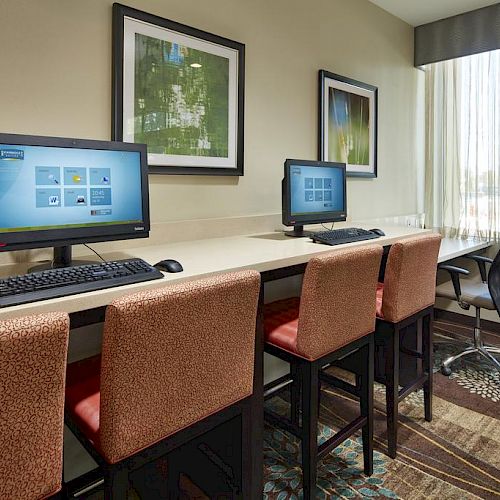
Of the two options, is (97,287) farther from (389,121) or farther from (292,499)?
(389,121)

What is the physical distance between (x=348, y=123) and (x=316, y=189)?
0.84 metres

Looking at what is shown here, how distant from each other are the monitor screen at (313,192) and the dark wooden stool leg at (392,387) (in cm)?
71

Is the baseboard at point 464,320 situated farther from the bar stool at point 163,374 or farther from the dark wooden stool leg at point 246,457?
the bar stool at point 163,374

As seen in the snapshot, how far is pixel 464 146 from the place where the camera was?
3389 millimetres

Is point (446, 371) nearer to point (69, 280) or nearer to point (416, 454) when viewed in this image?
point (416, 454)

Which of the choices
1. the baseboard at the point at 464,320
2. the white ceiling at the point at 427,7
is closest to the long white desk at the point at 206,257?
the baseboard at the point at 464,320

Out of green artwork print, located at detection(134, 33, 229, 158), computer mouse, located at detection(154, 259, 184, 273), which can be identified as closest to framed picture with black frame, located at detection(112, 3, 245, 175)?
green artwork print, located at detection(134, 33, 229, 158)

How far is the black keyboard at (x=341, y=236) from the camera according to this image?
6.43ft

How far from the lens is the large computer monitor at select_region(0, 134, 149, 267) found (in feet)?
4.00

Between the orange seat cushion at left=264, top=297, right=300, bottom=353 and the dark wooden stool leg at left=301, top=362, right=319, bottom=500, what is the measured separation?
94 mm

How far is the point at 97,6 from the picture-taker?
5.44 ft

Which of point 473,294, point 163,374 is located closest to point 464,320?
point 473,294

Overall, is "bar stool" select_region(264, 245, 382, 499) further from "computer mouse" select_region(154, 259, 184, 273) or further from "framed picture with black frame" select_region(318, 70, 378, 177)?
"framed picture with black frame" select_region(318, 70, 378, 177)

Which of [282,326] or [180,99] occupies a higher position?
[180,99]
